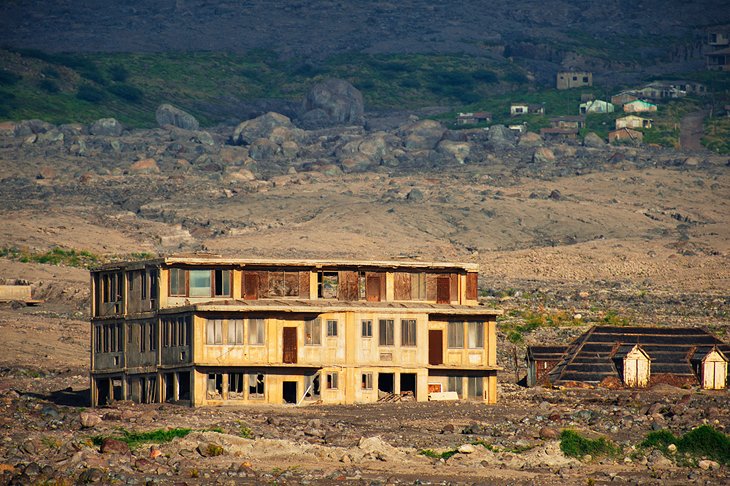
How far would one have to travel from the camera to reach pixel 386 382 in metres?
62.4

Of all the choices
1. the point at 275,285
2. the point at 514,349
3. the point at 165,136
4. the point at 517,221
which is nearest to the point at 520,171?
the point at 517,221

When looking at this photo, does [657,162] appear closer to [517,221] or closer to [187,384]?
[517,221]

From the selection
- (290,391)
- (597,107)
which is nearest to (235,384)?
(290,391)

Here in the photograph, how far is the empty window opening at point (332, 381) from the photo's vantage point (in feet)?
200

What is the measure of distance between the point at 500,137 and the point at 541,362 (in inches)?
4179

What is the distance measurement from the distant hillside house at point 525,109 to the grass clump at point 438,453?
141 m

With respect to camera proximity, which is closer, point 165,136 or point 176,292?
point 176,292

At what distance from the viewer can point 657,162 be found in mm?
162250

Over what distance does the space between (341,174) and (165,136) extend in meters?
26.4

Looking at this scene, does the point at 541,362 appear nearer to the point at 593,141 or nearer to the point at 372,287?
the point at 372,287

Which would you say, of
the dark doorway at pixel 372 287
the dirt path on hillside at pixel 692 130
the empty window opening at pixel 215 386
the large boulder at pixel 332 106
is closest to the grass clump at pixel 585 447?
the empty window opening at pixel 215 386

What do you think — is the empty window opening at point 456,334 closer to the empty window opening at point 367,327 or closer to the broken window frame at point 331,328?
the empty window opening at point 367,327

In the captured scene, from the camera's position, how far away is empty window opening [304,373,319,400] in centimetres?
6056

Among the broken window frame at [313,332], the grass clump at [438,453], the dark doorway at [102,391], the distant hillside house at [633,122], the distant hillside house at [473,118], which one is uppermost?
the distant hillside house at [473,118]
